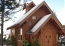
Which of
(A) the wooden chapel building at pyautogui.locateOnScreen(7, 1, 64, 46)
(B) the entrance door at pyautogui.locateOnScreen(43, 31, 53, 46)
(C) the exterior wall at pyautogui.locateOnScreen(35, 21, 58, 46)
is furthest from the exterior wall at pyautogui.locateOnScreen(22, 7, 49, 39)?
(B) the entrance door at pyautogui.locateOnScreen(43, 31, 53, 46)

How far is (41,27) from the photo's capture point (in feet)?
95.1

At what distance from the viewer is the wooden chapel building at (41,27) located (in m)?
29.7

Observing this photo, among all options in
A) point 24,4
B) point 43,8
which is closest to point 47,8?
point 43,8

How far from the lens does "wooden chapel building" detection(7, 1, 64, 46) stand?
2970cm

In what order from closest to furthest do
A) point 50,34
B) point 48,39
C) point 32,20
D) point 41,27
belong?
point 41,27, point 48,39, point 50,34, point 32,20

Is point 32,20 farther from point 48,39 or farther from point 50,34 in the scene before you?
point 48,39

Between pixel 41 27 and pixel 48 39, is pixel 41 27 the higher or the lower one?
the higher one

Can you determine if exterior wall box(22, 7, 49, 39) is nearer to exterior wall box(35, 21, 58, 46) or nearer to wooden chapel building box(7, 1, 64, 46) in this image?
wooden chapel building box(7, 1, 64, 46)

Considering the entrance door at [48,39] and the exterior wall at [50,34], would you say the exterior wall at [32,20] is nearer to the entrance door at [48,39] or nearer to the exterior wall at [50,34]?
the exterior wall at [50,34]

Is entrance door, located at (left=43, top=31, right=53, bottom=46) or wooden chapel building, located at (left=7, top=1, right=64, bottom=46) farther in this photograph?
entrance door, located at (left=43, top=31, right=53, bottom=46)

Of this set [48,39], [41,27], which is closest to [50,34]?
[48,39]

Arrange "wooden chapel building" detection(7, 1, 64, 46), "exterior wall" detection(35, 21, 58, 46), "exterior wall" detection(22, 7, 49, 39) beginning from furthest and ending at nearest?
"exterior wall" detection(22, 7, 49, 39) → "exterior wall" detection(35, 21, 58, 46) → "wooden chapel building" detection(7, 1, 64, 46)

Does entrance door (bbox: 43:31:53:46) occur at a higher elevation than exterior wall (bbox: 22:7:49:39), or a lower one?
lower

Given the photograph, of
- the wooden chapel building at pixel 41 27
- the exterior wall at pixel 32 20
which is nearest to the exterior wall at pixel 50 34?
the wooden chapel building at pixel 41 27
